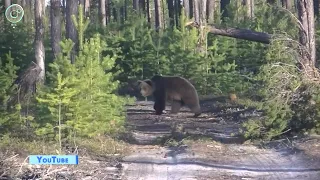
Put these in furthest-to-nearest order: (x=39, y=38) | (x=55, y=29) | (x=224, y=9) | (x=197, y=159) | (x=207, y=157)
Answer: (x=224, y=9) < (x=39, y=38) < (x=55, y=29) < (x=207, y=157) < (x=197, y=159)

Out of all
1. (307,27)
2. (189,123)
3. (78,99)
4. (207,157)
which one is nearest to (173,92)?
(189,123)

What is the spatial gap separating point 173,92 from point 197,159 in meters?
7.48

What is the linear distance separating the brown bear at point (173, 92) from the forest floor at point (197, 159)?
2401 millimetres

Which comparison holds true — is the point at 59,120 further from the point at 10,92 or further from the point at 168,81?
the point at 168,81

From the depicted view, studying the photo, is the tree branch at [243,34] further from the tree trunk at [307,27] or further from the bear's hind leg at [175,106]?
the tree trunk at [307,27]

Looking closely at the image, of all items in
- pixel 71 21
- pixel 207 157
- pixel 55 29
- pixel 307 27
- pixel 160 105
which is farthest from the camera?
pixel 55 29

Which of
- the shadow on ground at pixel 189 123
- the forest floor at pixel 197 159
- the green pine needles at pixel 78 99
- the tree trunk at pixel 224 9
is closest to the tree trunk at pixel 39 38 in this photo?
the shadow on ground at pixel 189 123

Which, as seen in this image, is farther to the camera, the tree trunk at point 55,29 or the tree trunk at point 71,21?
the tree trunk at point 55,29

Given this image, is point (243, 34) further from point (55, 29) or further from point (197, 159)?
point (197, 159)

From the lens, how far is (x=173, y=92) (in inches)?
743

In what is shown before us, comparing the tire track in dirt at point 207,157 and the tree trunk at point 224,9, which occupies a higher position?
the tree trunk at point 224,9

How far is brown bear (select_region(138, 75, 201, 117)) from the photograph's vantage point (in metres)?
18.7

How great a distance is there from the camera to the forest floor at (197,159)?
1013 centimetres

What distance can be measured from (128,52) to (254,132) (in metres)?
13.0
